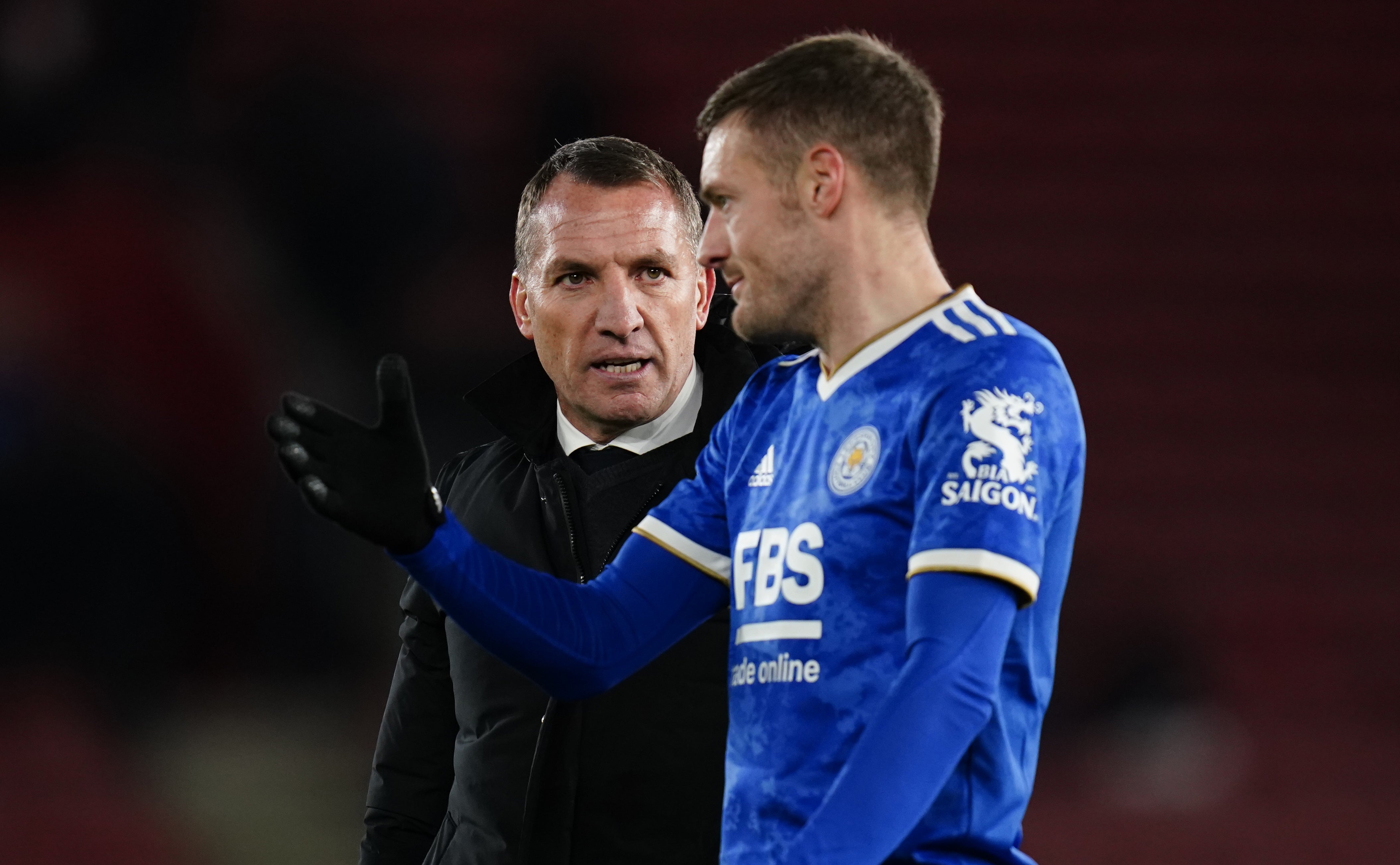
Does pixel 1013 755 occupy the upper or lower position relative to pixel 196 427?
lower

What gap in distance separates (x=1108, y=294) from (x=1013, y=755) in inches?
157

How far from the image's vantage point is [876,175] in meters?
1.27

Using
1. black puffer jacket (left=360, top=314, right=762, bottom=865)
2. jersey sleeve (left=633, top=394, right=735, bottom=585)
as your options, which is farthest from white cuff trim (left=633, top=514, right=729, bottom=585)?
black puffer jacket (left=360, top=314, right=762, bottom=865)

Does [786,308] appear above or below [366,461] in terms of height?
above

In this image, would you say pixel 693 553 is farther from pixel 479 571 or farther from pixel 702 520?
pixel 479 571

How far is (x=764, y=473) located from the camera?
1.33 meters

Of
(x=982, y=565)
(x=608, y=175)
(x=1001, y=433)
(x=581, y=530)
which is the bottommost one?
(x=982, y=565)

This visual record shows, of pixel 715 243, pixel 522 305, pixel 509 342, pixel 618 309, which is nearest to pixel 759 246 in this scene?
pixel 715 243

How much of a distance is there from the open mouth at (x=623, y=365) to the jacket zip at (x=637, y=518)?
16 cm

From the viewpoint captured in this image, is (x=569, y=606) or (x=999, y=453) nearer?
(x=999, y=453)

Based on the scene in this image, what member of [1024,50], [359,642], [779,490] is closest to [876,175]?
[779,490]

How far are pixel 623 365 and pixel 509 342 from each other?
8.77 feet

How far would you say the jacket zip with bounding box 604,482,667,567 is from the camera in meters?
1.81

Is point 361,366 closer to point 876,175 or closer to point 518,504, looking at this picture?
point 518,504
